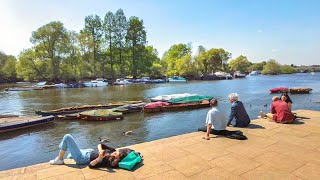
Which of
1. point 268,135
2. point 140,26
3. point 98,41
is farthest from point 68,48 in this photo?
point 268,135

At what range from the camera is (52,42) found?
265 ft

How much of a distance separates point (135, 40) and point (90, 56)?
60.6 feet

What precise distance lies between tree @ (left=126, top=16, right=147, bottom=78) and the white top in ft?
295

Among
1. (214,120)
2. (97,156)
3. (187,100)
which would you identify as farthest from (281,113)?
(187,100)

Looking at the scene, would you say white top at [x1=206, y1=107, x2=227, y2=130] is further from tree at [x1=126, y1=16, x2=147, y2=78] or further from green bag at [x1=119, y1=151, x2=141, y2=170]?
tree at [x1=126, y1=16, x2=147, y2=78]

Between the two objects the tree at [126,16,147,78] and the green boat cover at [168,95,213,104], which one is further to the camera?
the tree at [126,16,147,78]

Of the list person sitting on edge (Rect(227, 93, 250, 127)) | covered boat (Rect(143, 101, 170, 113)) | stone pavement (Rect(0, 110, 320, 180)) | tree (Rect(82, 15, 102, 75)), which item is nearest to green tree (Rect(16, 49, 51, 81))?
tree (Rect(82, 15, 102, 75))

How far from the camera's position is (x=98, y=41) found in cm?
9419

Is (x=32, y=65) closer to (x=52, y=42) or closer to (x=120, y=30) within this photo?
(x=52, y=42)

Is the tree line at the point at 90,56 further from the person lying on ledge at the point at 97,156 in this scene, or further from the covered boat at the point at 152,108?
the person lying on ledge at the point at 97,156

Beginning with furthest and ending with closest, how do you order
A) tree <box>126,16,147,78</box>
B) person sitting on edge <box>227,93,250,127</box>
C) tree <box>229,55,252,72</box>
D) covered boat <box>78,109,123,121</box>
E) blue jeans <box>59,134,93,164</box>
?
tree <box>229,55,252,72</box>, tree <box>126,16,147,78</box>, covered boat <box>78,109,123,121</box>, person sitting on edge <box>227,93,250,127</box>, blue jeans <box>59,134,93,164</box>

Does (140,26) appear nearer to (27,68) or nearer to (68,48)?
(68,48)

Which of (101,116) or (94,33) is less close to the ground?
(94,33)

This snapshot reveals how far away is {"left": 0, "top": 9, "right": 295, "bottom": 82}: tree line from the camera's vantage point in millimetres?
82000
